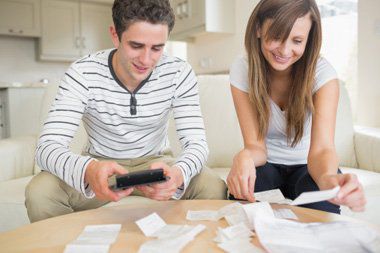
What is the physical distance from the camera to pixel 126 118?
130 cm

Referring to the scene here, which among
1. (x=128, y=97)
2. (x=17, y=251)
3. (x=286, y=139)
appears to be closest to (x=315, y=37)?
(x=286, y=139)

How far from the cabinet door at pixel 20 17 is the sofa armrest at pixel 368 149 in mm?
4224

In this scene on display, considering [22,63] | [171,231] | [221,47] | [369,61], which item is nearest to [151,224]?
[171,231]

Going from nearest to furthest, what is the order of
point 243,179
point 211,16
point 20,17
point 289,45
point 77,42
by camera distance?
point 243,179
point 289,45
point 211,16
point 20,17
point 77,42

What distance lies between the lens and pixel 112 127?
131cm

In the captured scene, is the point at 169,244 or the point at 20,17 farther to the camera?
the point at 20,17

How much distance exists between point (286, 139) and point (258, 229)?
0.68m

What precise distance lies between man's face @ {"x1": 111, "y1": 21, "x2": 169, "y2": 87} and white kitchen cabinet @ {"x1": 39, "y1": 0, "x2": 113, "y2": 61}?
4.20 meters

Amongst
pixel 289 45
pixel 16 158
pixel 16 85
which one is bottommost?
pixel 16 158

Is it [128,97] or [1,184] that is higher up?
[128,97]

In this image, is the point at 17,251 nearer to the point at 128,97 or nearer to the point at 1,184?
the point at 128,97

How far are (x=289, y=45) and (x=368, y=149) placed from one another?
3.31 feet

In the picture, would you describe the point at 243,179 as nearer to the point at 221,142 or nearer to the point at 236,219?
the point at 236,219

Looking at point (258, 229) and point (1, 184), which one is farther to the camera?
point (1, 184)
